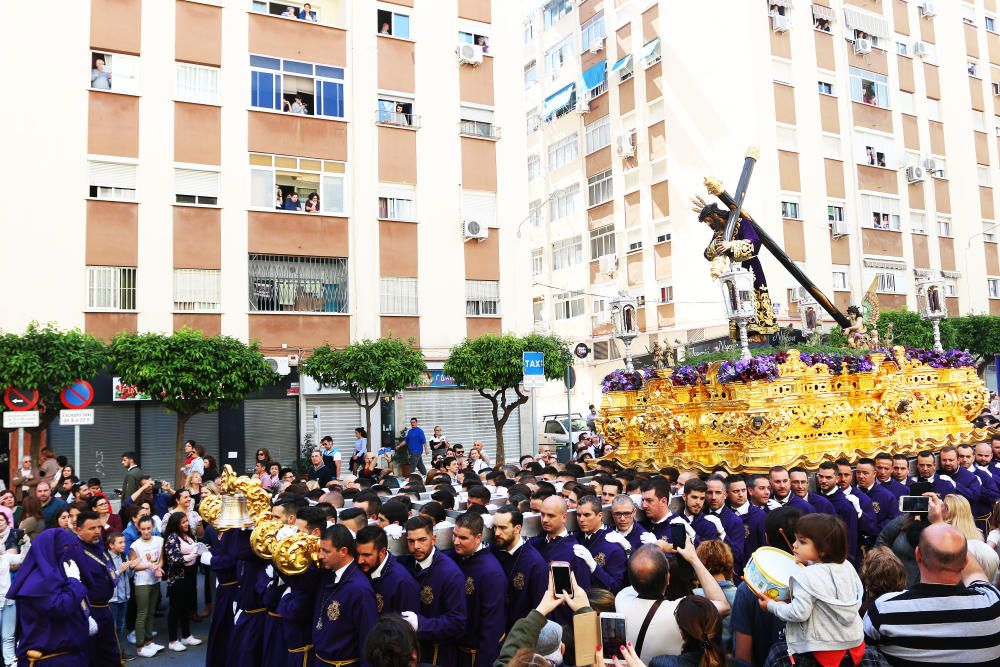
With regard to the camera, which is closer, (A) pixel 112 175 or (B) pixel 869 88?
(A) pixel 112 175

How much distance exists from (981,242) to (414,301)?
82.1ft

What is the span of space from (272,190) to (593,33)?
1780 centimetres

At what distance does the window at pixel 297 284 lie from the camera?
2159 centimetres

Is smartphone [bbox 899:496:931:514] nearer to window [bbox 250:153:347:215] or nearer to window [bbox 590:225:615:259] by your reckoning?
window [bbox 250:153:347:215]

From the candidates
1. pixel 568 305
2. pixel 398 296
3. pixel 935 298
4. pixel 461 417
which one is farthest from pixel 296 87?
pixel 935 298

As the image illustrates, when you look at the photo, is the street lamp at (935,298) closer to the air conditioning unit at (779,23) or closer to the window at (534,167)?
the air conditioning unit at (779,23)

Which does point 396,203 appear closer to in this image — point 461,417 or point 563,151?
point 461,417

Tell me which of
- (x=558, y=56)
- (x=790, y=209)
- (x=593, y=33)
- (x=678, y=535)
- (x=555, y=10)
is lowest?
(x=678, y=535)

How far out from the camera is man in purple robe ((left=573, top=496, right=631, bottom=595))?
600cm

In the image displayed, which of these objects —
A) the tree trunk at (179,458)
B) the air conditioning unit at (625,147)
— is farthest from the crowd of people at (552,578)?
the air conditioning unit at (625,147)

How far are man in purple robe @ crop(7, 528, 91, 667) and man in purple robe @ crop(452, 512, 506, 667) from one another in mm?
3010

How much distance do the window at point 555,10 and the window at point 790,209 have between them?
13.3 meters

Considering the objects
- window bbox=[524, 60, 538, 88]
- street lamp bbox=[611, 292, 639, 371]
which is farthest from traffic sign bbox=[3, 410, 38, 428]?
window bbox=[524, 60, 538, 88]

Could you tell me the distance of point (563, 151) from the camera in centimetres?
3641
